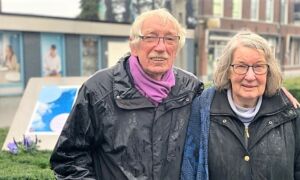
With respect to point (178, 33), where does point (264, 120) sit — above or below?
below

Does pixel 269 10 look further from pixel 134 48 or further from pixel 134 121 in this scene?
pixel 134 121

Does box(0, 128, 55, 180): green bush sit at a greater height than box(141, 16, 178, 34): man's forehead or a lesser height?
lesser

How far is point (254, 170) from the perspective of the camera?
2.35 metres

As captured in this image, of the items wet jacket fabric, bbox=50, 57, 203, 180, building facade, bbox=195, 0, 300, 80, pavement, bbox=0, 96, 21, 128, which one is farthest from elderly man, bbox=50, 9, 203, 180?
building facade, bbox=195, 0, 300, 80

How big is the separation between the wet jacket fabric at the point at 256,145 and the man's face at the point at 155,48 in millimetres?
387

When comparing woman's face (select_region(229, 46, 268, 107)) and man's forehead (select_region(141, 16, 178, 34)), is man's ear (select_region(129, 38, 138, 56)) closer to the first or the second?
man's forehead (select_region(141, 16, 178, 34))

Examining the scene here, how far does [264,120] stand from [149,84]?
0.64 meters

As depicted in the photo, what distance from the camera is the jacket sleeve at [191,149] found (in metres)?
2.41

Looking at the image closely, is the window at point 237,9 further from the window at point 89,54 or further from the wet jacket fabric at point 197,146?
the wet jacket fabric at point 197,146

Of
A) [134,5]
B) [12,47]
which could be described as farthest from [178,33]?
[134,5]

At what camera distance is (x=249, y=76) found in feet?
7.73

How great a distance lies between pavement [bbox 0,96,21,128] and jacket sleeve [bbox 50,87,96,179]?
9815 millimetres

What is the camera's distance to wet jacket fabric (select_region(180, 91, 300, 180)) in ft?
7.72

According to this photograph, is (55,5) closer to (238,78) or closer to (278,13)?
(238,78)
